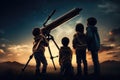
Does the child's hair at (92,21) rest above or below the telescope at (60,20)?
below

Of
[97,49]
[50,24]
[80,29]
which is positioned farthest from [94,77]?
[50,24]

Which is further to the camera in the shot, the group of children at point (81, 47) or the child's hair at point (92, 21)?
the child's hair at point (92, 21)

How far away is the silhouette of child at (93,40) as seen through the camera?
41.9ft

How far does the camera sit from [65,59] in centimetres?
1410

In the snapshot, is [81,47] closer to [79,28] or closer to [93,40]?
[93,40]

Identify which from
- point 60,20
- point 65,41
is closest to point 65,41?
point 65,41

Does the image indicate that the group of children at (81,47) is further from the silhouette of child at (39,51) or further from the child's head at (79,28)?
the silhouette of child at (39,51)

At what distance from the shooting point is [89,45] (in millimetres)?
13219

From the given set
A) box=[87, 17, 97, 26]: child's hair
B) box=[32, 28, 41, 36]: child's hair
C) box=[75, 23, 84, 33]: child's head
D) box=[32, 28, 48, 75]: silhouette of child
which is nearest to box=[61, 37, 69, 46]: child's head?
box=[75, 23, 84, 33]: child's head

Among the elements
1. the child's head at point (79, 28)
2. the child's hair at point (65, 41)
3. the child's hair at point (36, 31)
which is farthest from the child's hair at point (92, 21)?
the child's hair at point (36, 31)

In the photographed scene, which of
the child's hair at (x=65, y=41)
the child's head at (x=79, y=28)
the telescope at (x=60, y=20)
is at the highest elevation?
the telescope at (x=60, y=20)

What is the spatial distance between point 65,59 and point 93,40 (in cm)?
212

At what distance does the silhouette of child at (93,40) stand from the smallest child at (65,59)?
1.44 metres

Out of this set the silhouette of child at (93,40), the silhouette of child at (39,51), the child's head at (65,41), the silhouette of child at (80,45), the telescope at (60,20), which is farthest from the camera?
the telescope at (60,20)
